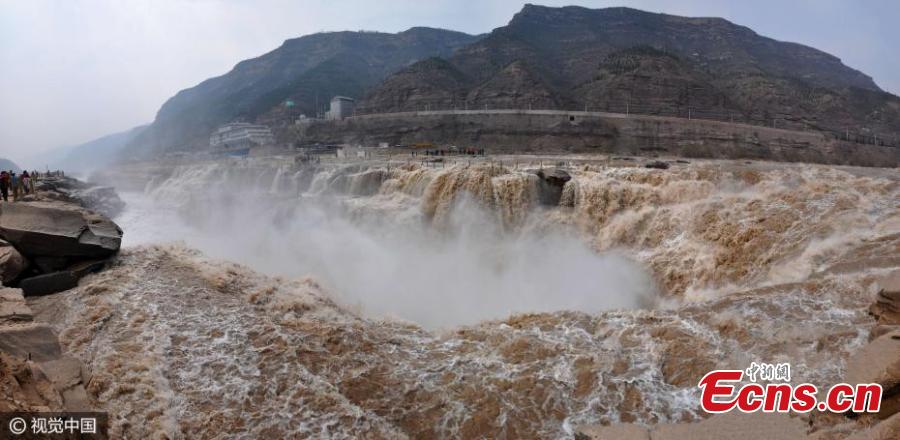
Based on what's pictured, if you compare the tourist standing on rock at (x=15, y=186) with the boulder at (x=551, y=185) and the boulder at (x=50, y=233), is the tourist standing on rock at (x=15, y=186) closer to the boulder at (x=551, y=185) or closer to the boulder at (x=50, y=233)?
the boulder at (x=50, y=233)

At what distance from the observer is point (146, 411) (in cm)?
596

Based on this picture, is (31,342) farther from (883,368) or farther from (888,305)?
(888,305)

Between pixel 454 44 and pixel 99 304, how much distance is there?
414 feet

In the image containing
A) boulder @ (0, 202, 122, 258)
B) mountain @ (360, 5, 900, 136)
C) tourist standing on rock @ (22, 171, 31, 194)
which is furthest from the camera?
mountain @ (360, 5, 900, 136)

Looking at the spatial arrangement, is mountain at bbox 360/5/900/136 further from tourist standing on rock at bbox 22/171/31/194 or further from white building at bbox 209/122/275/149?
tourist standing on rock at bbox 22/171/31/194

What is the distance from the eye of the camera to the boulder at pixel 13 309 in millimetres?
6969

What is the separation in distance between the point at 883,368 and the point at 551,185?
13.7 m

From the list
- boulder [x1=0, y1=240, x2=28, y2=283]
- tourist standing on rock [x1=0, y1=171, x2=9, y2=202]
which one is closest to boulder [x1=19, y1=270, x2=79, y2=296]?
boulder [x1=0, y1=240, x2=28, y2=283]

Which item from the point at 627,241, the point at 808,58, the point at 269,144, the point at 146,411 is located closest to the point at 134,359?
the point at 146,411

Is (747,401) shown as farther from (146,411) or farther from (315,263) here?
(315,263)

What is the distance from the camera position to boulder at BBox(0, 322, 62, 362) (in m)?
5.94

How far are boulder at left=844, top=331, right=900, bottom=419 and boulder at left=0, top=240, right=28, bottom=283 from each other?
1369cm

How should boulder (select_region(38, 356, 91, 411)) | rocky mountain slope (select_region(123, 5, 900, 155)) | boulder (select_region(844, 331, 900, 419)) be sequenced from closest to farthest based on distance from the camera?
1. boulder (select_region(844, 331, 900, 419))
2. boulder (select_region(38, 356, 91, 411))
3. rocky mountain slope (select_region(123, 5, 900, 155))

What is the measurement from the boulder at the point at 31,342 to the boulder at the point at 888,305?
11303mm
